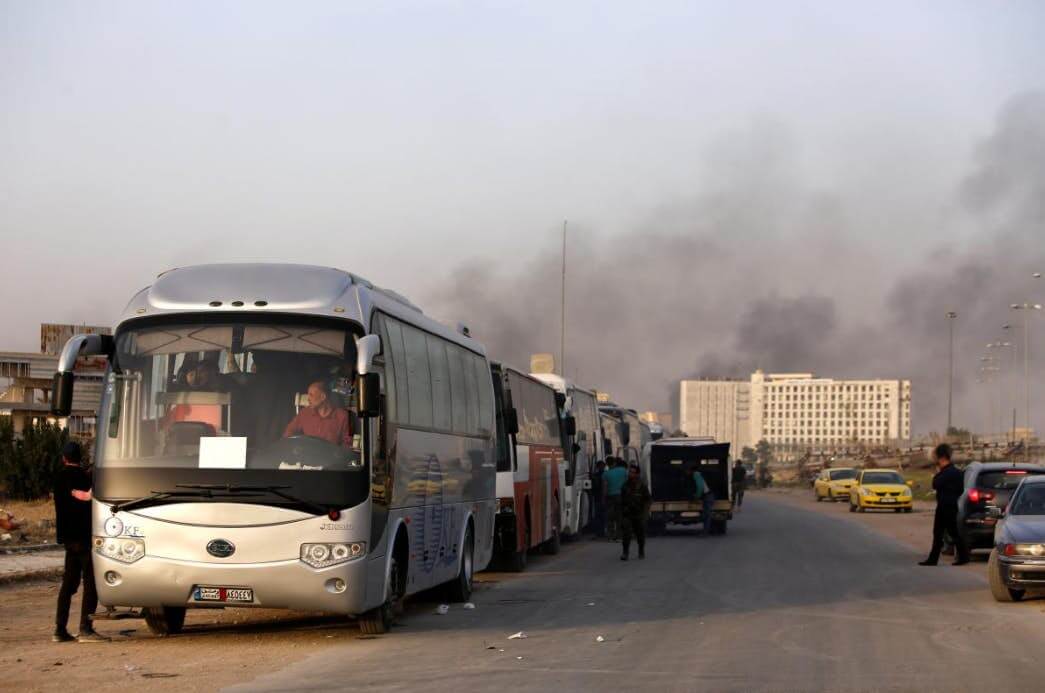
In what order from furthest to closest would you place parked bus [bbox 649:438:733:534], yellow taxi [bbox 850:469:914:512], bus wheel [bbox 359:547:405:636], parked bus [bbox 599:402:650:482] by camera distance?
yellow taxi [bbox 850:469:914:512]
parked bus [bbox 599:402:650:482]
parked bus [bbox 649:438:733:534]
bus wheel [bbox 359:547:405:636]

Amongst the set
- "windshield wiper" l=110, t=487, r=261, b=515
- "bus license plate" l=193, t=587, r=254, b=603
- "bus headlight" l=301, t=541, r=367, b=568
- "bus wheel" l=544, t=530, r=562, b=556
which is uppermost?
"windshield wiper" l=110, t=487, r=261, b=515

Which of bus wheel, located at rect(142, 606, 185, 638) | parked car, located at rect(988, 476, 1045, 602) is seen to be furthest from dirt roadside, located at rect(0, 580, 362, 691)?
parked car, located at rect(988, 476, 1045, 602)

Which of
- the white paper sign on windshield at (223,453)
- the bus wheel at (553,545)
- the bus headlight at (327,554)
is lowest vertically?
the bus wheel at (553,545)

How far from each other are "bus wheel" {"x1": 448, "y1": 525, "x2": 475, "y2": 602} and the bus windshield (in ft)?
16.7

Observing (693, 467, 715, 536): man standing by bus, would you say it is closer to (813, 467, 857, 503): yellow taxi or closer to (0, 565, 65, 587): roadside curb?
(0, 565, 65, 587): roadside curb

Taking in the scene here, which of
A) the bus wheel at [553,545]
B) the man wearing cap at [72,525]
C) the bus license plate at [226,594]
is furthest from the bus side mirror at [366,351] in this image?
the bus wheel at [553,545]

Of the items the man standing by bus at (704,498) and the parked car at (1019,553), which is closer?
the parked car at (1019,553)

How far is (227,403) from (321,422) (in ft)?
2.78

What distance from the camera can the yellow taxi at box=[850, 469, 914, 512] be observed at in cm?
4900

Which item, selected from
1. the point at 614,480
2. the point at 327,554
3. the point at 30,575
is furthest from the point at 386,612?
the point at 614,480

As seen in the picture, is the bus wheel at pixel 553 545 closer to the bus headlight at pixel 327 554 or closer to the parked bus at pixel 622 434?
the parked bus at pixel 622 434

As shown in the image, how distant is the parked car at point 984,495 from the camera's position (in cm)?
2491

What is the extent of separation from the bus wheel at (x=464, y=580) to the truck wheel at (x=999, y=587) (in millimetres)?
6313

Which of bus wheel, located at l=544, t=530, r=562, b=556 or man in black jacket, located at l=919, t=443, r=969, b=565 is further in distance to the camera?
bus wheel, located at l=544, t=530, r=562, b=556
